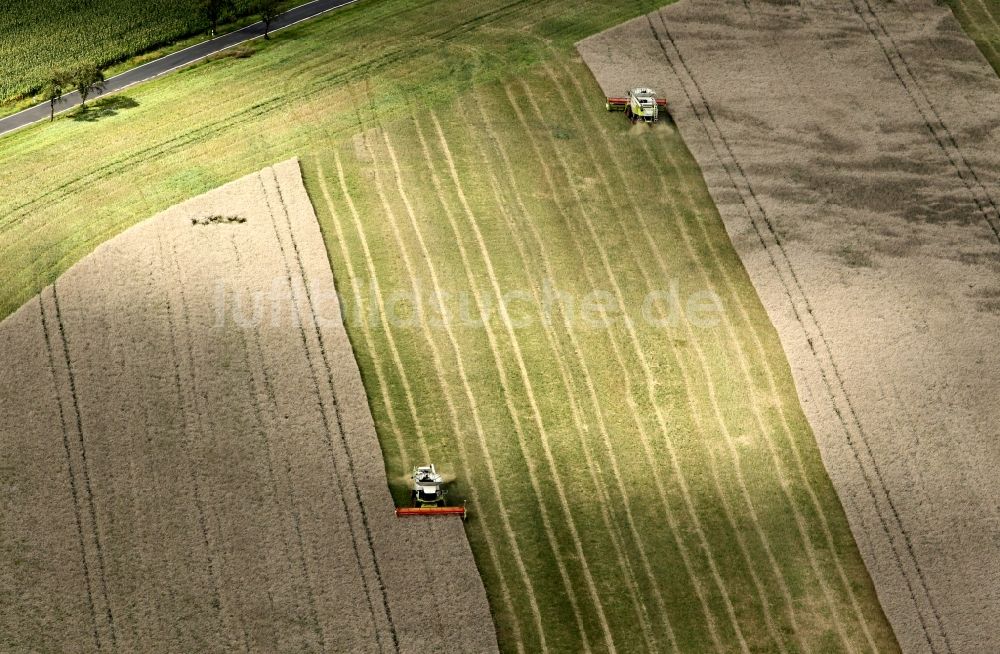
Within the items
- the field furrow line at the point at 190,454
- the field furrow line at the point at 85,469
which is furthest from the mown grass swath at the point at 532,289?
the field furrow line at the point at 190,454

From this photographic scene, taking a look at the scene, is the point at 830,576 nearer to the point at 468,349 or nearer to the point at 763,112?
the point at 468,349

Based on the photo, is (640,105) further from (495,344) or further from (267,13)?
(267,13)

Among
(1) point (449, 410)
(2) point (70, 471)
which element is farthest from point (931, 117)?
(2) point (70, 471)

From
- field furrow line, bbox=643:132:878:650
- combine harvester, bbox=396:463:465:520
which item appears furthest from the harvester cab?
field furrow line, bbox=643:132:878:650

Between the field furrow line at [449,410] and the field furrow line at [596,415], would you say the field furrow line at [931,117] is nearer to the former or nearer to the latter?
the field furrow line at [596,415]

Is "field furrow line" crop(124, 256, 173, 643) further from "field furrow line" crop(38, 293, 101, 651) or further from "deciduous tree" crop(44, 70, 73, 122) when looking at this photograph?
"deciduous tree" crop(44, 70, 73, 122)

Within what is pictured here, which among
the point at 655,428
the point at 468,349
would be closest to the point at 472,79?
the point at 468,349
